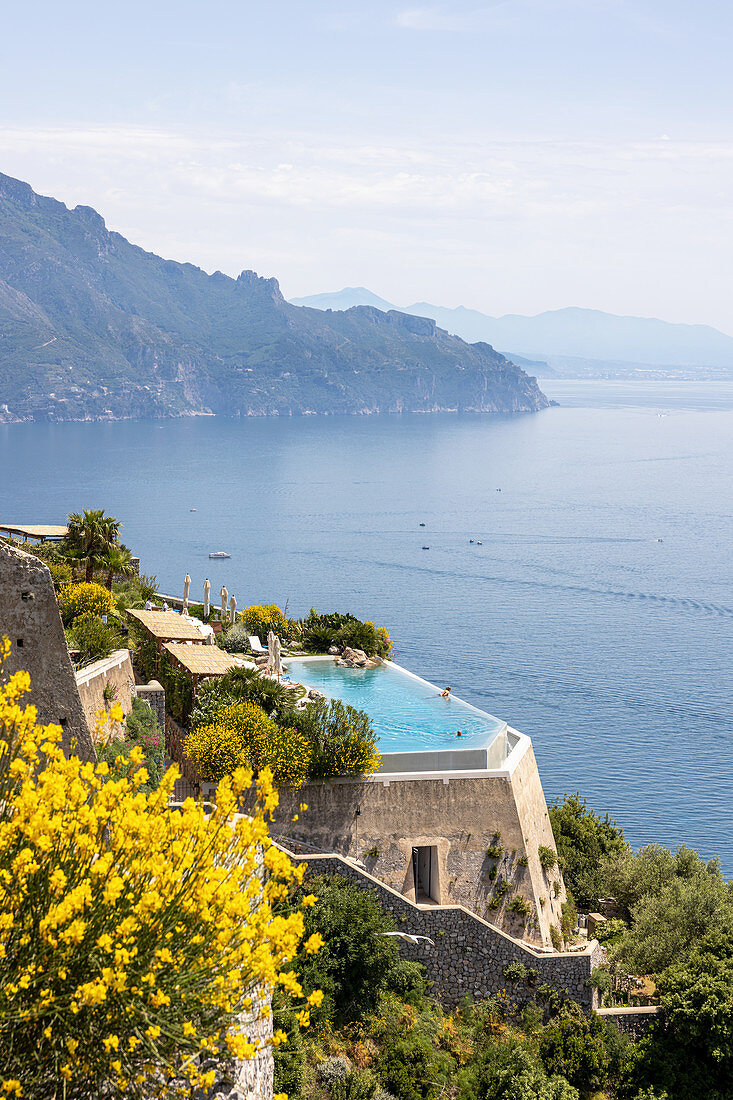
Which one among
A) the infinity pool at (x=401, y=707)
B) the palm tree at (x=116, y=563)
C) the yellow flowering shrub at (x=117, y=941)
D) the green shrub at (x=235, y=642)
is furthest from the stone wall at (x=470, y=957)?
the palm tree at (x=116, y=563)

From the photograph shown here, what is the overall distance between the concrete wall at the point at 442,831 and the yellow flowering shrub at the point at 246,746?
81 centimetres

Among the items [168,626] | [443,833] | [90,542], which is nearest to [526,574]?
[90,542]

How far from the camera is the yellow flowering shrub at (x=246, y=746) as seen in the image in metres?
23.6

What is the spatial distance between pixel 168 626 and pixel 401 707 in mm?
7060

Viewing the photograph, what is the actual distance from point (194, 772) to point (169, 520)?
11440cm

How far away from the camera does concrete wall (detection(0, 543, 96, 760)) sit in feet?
50.3

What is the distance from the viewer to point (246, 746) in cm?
2381

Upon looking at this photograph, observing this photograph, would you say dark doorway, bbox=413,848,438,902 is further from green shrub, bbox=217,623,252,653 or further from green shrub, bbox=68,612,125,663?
green shrub, bbox=217,623,252,653

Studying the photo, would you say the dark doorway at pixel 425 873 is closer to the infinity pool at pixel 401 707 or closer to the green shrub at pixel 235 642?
the infinity pool at pixel 401 707

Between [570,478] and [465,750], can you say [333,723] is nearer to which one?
[465,750]

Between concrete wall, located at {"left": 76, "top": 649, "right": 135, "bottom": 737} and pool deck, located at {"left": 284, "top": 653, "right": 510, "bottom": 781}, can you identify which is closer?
concrete wall, located at {"left": 76, "top": 649, "right": 135, "bottom": 737}

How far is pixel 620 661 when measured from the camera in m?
78.7

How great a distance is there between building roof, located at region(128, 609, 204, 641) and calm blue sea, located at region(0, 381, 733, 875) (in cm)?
2665

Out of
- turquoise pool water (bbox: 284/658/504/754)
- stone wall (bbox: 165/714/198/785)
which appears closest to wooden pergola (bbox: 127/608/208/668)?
stone wall (bbox: 165/714/198/785)
